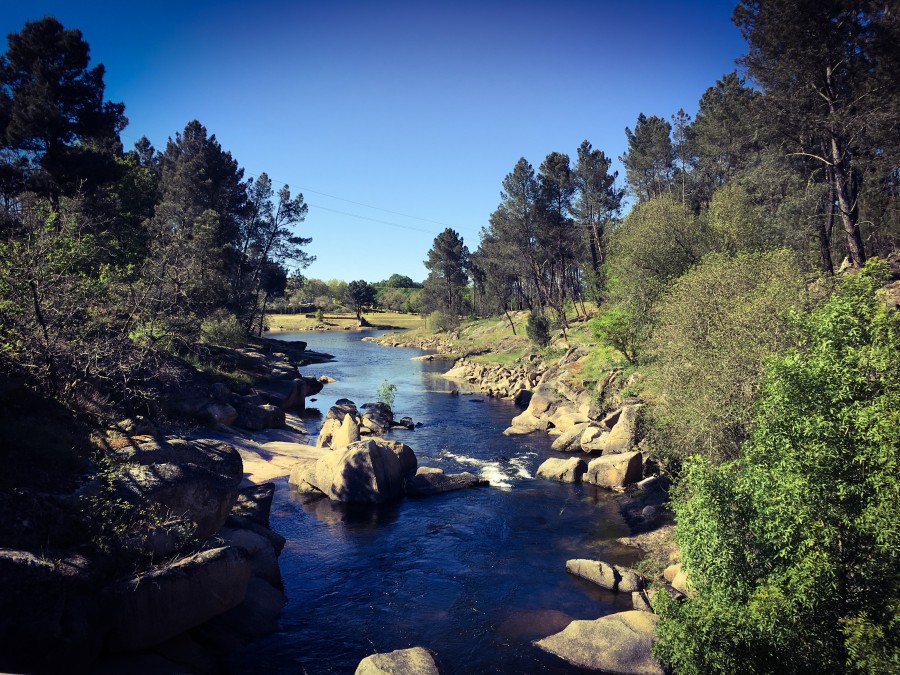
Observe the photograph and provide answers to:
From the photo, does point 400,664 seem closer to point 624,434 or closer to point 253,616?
point 253,616

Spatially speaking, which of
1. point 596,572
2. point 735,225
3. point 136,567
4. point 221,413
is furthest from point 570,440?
point 136,567

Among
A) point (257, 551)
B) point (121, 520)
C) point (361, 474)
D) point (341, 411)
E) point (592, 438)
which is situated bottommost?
point (257, 551)

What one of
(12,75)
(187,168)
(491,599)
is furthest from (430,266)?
(491,599)

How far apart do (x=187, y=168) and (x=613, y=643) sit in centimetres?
6108

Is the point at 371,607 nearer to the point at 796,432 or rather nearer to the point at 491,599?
the point at 491,599

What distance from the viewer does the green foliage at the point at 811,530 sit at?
11.1 metres

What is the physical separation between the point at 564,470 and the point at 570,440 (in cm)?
644

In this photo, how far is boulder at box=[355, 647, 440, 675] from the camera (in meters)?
12.4

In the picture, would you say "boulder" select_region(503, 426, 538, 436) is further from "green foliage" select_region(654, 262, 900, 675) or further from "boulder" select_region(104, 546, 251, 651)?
"boulder" select_region(104, 546, 251, 651)

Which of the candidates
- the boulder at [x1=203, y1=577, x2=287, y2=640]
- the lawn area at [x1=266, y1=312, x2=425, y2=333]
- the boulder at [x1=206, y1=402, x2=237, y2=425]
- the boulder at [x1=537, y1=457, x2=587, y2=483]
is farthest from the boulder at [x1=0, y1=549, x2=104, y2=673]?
the lawn area at [x1=266, y1=312, x2=425, y2=333]

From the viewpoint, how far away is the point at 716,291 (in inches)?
942

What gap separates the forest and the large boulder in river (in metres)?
9.85

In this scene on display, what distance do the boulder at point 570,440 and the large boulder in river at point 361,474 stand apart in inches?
503

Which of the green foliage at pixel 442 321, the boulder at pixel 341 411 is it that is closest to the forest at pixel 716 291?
the boulder at pixel 341 411
